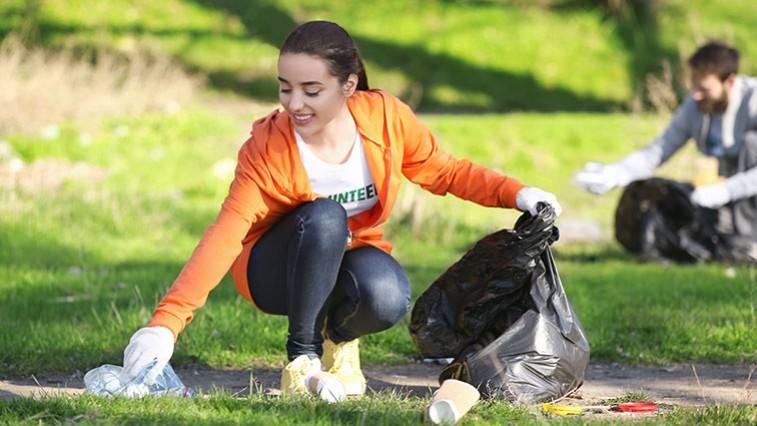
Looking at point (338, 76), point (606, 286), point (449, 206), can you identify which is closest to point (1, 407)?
point (338, 76)

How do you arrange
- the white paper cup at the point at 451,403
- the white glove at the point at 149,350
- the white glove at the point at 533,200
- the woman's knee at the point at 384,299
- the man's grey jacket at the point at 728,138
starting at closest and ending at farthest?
1. the white paper cup at the point at 451,403
2. the white glove at the point at 149,350
3. the white glove at the point at 533,200
4. the woman's knee at the point at 384,299
5. the man's grey jacket at the point at 728,138

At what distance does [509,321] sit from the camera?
13.6 ft

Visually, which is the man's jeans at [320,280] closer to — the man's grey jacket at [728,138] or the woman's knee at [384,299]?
the woman's knee at [384,299]

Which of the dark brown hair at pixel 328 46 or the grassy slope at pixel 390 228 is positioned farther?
the grassy slope at pixel 390 228

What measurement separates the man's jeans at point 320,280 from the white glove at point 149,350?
551 mm

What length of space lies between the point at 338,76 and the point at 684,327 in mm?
2097

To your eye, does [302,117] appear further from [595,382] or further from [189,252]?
[189,252]

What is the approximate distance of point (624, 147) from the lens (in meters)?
11.3

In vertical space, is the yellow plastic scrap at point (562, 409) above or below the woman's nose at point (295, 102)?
below

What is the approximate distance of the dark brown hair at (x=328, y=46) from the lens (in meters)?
3.82

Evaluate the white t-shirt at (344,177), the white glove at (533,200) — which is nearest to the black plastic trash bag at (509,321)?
the white glove at (533,200)

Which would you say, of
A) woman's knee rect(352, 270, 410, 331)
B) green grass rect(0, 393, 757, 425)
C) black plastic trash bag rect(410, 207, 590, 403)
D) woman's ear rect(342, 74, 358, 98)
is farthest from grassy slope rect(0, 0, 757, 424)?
woman's ear rect(342, 74, 358, 98)

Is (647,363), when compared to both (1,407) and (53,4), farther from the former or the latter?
(53,4)

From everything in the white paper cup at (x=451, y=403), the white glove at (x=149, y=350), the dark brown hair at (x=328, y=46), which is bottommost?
the white paper cup at (x=451, y=403)
